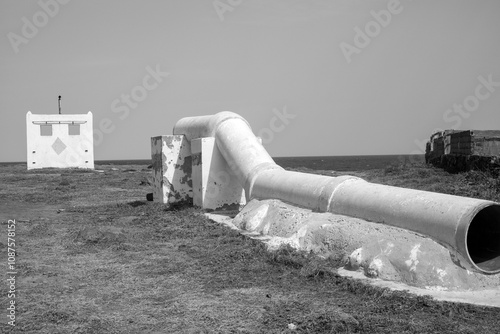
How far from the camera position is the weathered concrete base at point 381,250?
18.4 feet

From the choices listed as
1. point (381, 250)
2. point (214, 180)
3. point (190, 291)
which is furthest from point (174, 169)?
point (381, 250)

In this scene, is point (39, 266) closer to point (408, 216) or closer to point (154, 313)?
point (154, 313)

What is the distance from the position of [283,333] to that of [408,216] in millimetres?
2746

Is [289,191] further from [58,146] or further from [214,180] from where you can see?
[58,146]

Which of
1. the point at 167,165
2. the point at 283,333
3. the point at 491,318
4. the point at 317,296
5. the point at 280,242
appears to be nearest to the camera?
the point at 283,333

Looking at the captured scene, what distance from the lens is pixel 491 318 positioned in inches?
183

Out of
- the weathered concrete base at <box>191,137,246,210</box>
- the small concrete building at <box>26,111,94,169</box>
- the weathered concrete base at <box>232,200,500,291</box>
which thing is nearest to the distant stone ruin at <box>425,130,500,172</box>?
the weathered concrete base at <box>191,137,246,210</box>

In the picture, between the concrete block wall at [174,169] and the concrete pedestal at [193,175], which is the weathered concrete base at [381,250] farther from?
the concrete block wall at [174,169]

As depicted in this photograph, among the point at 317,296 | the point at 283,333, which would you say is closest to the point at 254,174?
the point at 317,296

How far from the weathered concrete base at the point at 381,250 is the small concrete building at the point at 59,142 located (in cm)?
2607

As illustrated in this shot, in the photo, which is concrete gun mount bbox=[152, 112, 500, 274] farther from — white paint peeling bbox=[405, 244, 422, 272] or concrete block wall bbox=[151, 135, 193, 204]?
white paint peeling bbox=[405, 244, 422, 272]

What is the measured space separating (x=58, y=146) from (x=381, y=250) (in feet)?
94.1

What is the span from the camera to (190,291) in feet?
18.9

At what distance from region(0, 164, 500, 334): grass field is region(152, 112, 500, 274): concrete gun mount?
106 centimetres
